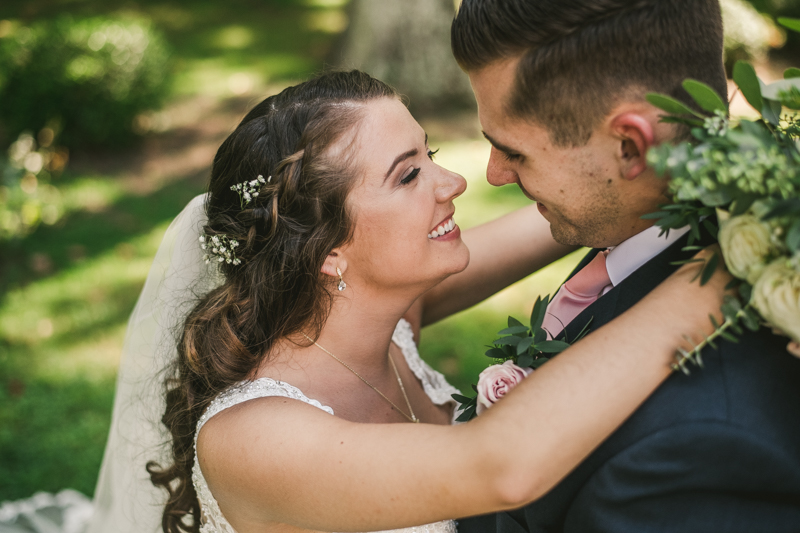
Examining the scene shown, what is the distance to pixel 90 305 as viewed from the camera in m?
5.91

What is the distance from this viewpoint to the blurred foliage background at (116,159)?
4.96 m

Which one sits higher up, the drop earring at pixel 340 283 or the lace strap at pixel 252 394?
the drop earring at pixel 340 283

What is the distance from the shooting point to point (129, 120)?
8.91m

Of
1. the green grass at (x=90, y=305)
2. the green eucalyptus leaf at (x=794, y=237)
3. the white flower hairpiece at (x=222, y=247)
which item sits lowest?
the green grass at (x=90, y=305)

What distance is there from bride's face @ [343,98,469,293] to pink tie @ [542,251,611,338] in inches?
15.5

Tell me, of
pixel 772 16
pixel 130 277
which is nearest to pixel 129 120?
pixel 130 277

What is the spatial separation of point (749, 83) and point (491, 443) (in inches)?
45.5

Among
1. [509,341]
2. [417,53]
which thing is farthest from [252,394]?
[417,53]

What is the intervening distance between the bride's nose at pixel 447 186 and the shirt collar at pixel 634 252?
2.07ft

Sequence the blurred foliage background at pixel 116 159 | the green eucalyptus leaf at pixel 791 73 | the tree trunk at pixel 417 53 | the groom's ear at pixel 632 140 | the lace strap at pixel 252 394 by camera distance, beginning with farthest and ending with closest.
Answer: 1. the tree trunk at pixel 417 53
2. the blurred foliage background at pixel 116 159
3. the lace strap at pixel 252 394
4. the groom's ear at pixel 632 140
5. the green eucalyptus leaf at pixel 791 73

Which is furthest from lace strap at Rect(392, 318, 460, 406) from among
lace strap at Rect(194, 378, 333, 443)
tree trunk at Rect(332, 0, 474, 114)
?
tree trunk at Rect(332, 0, 474, 114)

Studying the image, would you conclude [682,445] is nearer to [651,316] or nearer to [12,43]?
[651,316]

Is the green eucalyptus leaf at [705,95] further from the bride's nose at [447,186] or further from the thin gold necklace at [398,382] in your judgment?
the thin gold necklace at [398,382]

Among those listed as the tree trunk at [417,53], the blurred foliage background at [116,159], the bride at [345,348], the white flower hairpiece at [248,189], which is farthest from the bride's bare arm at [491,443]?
the tree trunk at [417,53]
